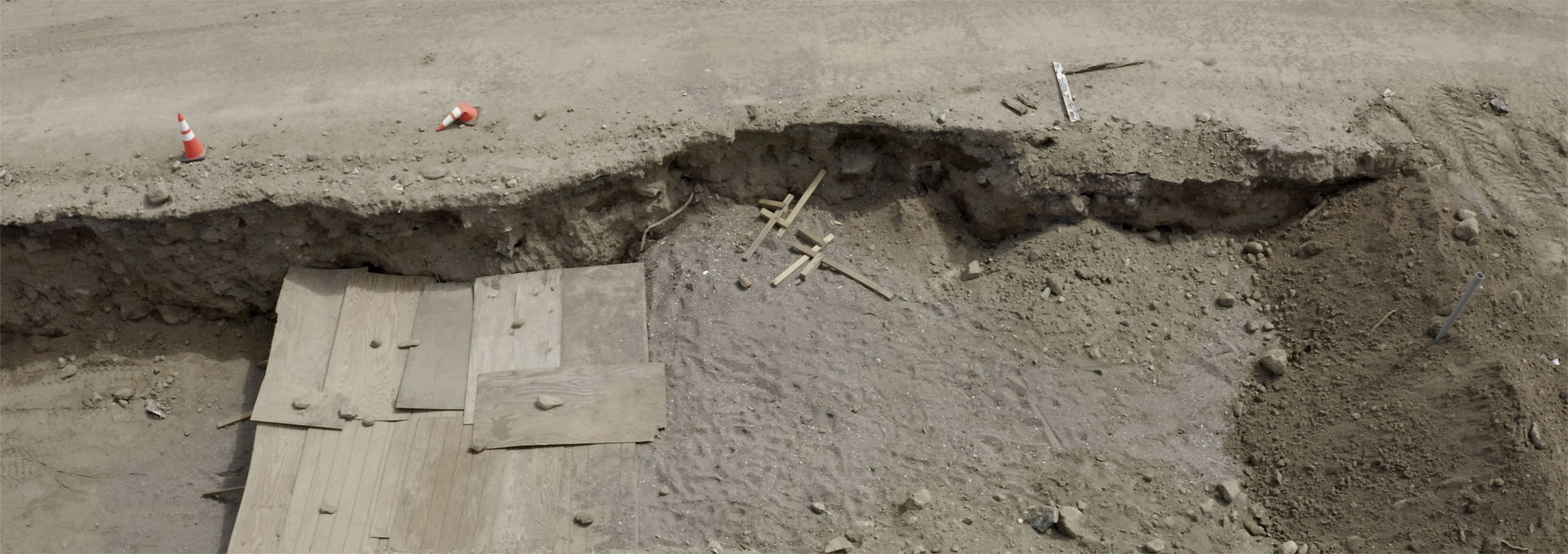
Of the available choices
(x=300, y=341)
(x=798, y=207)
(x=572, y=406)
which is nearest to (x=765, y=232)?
(x=798, y=207)

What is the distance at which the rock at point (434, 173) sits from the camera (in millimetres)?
8258

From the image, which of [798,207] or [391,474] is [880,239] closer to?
[798,207]

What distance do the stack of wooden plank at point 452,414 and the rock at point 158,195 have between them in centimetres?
117

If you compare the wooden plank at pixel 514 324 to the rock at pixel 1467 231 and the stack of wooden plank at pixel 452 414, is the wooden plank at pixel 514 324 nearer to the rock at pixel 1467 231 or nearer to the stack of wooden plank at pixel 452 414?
the stack of wooden plank at pixel 452 414

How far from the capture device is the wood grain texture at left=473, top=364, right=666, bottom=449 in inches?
318

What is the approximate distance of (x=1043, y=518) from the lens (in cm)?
736

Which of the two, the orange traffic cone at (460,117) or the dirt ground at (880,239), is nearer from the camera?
the dirt ground at (880,239)

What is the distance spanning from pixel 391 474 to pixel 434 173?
2.61m

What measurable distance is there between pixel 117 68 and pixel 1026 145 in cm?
895

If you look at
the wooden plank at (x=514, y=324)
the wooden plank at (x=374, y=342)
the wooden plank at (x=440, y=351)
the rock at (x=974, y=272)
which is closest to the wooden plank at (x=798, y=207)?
the rock at (x=974, y=272)

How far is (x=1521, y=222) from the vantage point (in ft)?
26.8

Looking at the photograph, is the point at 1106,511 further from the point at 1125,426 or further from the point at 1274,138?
the point at 1274,138

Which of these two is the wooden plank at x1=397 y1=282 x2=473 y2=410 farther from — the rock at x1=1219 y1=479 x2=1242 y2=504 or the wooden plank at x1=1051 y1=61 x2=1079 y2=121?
the rock at x1=1219 y1=479 x2=1242 y2=504

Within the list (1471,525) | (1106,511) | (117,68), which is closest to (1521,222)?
(1471,525)
